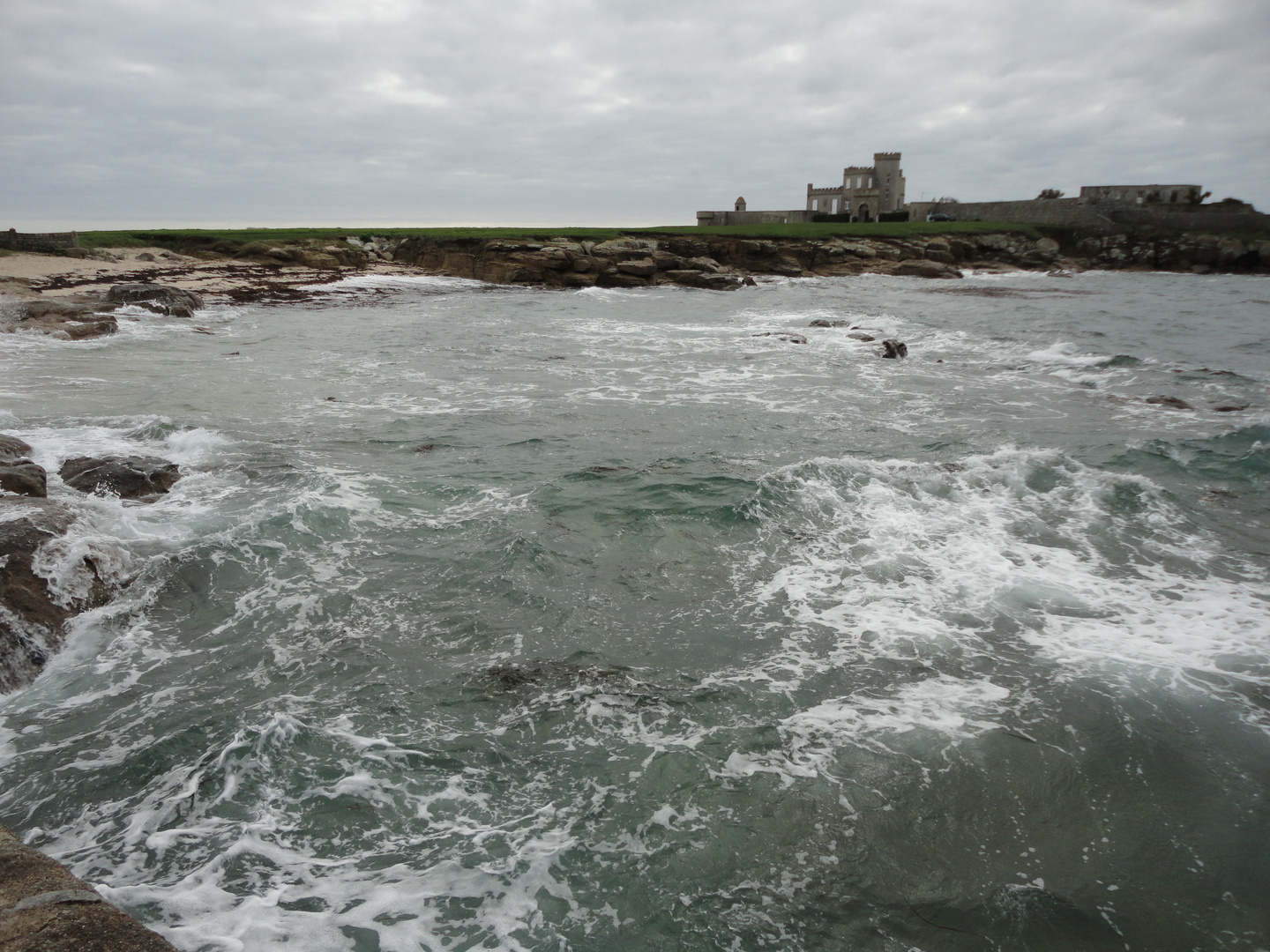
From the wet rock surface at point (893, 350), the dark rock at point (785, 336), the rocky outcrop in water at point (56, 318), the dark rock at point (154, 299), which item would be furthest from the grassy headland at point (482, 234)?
the wet rock surface at point (893, 350)

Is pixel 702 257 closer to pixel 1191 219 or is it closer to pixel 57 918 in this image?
pixel 1191 219

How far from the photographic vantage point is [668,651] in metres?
5.21

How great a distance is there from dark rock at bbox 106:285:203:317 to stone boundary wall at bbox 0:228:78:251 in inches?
525

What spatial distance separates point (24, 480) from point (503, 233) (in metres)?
44.6

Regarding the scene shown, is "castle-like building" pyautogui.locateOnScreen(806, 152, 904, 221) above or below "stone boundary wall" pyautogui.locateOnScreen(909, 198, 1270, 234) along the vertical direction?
above

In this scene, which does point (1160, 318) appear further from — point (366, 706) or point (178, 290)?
point (178, 290)

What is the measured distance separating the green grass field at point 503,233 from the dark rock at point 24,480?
116 feet

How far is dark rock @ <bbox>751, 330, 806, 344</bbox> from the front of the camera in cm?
1972

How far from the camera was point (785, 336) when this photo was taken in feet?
66.3

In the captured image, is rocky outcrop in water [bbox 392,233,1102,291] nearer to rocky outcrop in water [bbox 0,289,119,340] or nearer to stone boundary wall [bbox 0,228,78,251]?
stone boundary wall [bbox 0,228,78,251]

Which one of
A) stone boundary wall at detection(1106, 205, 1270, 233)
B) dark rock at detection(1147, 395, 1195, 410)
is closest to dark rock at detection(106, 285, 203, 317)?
dark rock at detection(1147, 395, 1195, 410)

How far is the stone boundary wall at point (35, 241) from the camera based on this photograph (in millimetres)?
30297

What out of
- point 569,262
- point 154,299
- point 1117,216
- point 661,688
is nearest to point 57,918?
point 661,688

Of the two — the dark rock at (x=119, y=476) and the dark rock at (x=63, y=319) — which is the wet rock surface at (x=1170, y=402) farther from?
the dark rock at (x=63, y=319)
